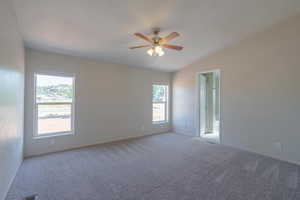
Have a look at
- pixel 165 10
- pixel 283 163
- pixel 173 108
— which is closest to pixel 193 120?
pixel 173 108

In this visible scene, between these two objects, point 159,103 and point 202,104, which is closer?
point 202,104

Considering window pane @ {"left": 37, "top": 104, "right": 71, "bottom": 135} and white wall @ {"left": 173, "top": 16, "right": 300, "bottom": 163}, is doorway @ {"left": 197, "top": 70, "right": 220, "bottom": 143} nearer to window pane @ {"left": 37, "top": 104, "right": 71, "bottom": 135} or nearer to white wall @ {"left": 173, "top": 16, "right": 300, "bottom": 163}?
white wall @ {"left": 173, "top": 16, "right": 300, "bottom": 163}

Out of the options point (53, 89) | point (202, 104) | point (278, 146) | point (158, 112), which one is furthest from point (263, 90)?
point (53, 89)

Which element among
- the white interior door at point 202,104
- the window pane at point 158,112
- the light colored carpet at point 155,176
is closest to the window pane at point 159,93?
the window pane at point 158,112

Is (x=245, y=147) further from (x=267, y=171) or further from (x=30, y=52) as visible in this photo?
(x=30, y=52)

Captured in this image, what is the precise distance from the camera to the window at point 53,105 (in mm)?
3555

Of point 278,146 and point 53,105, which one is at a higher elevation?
point 53,105

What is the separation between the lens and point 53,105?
375 centimetres

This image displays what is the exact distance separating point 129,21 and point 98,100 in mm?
2444

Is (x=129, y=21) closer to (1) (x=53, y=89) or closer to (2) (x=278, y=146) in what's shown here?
Answer: (1) (x=53, y=89)

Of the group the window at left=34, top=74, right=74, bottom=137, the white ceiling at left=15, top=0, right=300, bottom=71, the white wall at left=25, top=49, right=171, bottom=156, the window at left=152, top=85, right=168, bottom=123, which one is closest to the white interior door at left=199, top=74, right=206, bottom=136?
the window at left=152, top=85, right=168, bottom=123

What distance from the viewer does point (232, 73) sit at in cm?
422

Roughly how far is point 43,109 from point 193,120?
449 cm

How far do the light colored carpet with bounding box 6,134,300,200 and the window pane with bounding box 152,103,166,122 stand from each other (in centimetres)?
203
